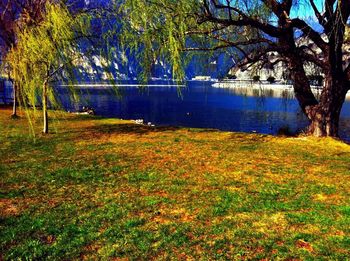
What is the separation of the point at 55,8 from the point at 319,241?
13.9 m

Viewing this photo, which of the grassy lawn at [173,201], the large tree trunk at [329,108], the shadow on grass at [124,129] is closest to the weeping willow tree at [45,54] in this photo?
the grassy lawn at [173,201]

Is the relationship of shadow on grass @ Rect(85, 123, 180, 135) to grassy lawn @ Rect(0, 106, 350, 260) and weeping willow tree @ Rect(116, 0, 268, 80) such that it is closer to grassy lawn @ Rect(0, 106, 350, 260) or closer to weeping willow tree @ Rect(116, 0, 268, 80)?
grassy lawn @ Rect(0, 106, 350, 260)

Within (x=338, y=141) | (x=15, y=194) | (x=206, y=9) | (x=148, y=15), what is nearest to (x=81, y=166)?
(x=15, y=194)

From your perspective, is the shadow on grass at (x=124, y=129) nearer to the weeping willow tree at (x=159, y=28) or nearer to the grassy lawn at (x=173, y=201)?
the grassy lawn at (x=173, y=201)

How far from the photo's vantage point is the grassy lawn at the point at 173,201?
5.96 metres

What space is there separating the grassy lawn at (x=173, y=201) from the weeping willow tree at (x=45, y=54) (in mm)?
2536

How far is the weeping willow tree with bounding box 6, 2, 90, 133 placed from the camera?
14039mm

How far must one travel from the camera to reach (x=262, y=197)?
831cm

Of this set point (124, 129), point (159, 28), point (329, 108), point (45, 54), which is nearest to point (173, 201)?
point (159, 28)

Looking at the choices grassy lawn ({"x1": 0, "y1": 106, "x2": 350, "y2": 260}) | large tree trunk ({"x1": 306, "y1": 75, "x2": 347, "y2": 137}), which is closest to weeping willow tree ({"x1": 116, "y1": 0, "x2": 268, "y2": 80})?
grassy lawn ({"x1": 0, "y1": 106, "x2": 350, "y2": 260})

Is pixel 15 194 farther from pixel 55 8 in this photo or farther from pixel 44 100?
pixel 55 8

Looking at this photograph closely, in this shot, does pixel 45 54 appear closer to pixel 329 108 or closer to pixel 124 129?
pixel 124 129

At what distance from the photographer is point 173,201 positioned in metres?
8.08

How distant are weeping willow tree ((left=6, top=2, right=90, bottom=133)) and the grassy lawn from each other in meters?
2.54
